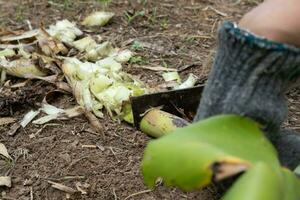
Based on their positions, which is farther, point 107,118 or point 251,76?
point 107,118

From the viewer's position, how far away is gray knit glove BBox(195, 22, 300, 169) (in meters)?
0.92

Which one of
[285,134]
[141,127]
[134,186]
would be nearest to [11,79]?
[141,127]

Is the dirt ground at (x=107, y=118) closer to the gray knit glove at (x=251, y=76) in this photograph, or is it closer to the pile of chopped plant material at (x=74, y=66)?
the pile of chopped plant material at (x=74, y=66)

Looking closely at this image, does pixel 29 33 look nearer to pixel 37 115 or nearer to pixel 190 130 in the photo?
pixel 37 115

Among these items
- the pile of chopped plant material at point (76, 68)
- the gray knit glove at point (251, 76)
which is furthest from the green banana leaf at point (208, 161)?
the pile of chopped plant material at point (76, 68)

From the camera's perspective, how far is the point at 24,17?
2.23m

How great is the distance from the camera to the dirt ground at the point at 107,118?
1319 mm

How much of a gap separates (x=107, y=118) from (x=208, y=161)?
2.74 ft

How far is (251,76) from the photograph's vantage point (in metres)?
0.94

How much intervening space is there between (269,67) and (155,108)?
1.97ft

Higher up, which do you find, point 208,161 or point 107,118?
point 208,161

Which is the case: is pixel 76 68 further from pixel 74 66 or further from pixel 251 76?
pixel 251 76

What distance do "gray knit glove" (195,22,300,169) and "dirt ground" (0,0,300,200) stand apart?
0.36m

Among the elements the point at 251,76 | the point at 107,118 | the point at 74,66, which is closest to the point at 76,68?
the point at 74,66
